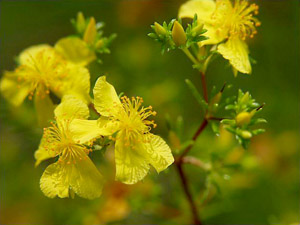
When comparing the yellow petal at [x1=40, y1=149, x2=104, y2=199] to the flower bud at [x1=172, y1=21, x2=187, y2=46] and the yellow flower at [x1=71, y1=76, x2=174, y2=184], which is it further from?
the flower bud at [x1=172, y1=21, x2=187, y2=46]

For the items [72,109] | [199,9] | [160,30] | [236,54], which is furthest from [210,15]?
[72,109]

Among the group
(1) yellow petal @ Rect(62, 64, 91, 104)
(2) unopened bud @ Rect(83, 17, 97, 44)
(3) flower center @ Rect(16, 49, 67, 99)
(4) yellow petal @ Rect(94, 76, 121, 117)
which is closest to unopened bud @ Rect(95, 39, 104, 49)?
(2) unopened bud @ Rect(83, 17, 97, 44)

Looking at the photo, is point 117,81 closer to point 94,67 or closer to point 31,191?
point 94,67

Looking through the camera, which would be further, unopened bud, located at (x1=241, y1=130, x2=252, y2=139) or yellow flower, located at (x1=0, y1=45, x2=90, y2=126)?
yellow flower, located at (x1=0, y1=45, x2=90, y2=126)

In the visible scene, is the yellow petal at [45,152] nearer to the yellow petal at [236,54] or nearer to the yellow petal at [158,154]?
the yellow petal at [158,154]

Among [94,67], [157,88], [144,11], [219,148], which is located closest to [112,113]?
[94,67]

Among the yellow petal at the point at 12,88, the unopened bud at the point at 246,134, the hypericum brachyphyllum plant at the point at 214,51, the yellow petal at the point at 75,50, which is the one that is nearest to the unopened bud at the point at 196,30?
the hypericum brachyphyllum plant at the point at 214,51

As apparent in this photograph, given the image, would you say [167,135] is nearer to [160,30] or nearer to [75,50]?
[75,50]
